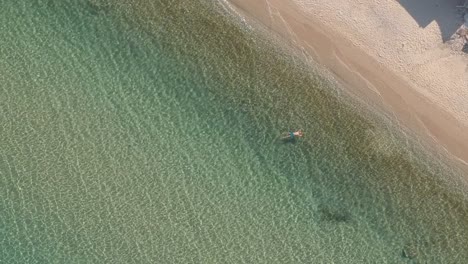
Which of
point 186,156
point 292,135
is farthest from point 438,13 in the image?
point 186,156

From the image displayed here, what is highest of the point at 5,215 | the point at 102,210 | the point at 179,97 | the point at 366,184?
the point at 366,184

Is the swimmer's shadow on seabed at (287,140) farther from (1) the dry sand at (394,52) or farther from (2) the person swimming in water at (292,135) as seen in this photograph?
(1) the dry sand at (394,52)

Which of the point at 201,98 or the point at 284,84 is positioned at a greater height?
the point at 284,84

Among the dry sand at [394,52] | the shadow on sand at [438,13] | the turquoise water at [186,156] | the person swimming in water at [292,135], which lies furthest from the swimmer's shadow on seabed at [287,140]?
the shadow on sand at [438,13]

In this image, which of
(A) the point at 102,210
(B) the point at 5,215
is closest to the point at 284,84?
(A) the point at 102,210

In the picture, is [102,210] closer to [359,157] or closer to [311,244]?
[311,244]
